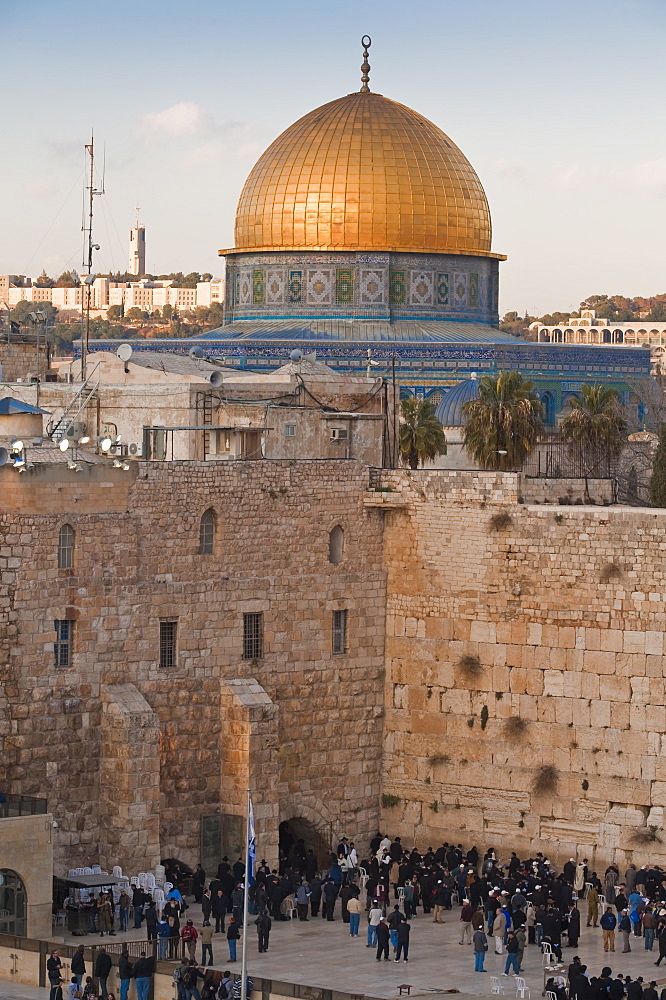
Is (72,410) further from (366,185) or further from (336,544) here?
(366,185)

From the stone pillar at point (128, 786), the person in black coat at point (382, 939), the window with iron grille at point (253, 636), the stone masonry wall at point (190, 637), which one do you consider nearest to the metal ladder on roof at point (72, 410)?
the stone masonry wall at point (190, 637)

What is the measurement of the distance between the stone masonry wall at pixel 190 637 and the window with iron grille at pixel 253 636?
0.30 feet

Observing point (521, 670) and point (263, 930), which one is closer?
point (263, 930)

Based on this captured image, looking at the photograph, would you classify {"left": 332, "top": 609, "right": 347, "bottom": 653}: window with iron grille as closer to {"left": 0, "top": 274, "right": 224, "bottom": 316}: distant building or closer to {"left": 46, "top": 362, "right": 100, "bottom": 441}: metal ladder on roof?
{"left": 46, "top": 362, "right": 100, "bottom": 441}: metal ladder on roof

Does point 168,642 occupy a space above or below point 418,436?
below

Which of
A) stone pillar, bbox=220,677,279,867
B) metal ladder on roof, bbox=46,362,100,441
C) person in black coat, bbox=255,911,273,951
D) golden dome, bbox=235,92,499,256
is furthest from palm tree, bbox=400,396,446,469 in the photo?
golden dome, bbox=235,92,499,256

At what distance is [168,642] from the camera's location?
24562mm

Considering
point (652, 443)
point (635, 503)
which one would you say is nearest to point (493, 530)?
point (635, 503)

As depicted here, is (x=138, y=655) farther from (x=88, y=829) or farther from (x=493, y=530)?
(x=493, y=530)

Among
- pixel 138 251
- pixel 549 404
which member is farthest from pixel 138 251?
pixel 549 404

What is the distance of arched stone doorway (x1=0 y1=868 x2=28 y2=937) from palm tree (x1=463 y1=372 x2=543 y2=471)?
13836mm

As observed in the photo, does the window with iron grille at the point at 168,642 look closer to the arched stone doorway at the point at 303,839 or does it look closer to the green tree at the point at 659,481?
the arched stone doorway at the point at 303,839

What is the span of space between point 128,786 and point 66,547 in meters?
2.61

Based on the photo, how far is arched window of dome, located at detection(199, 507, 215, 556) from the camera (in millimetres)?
24953
